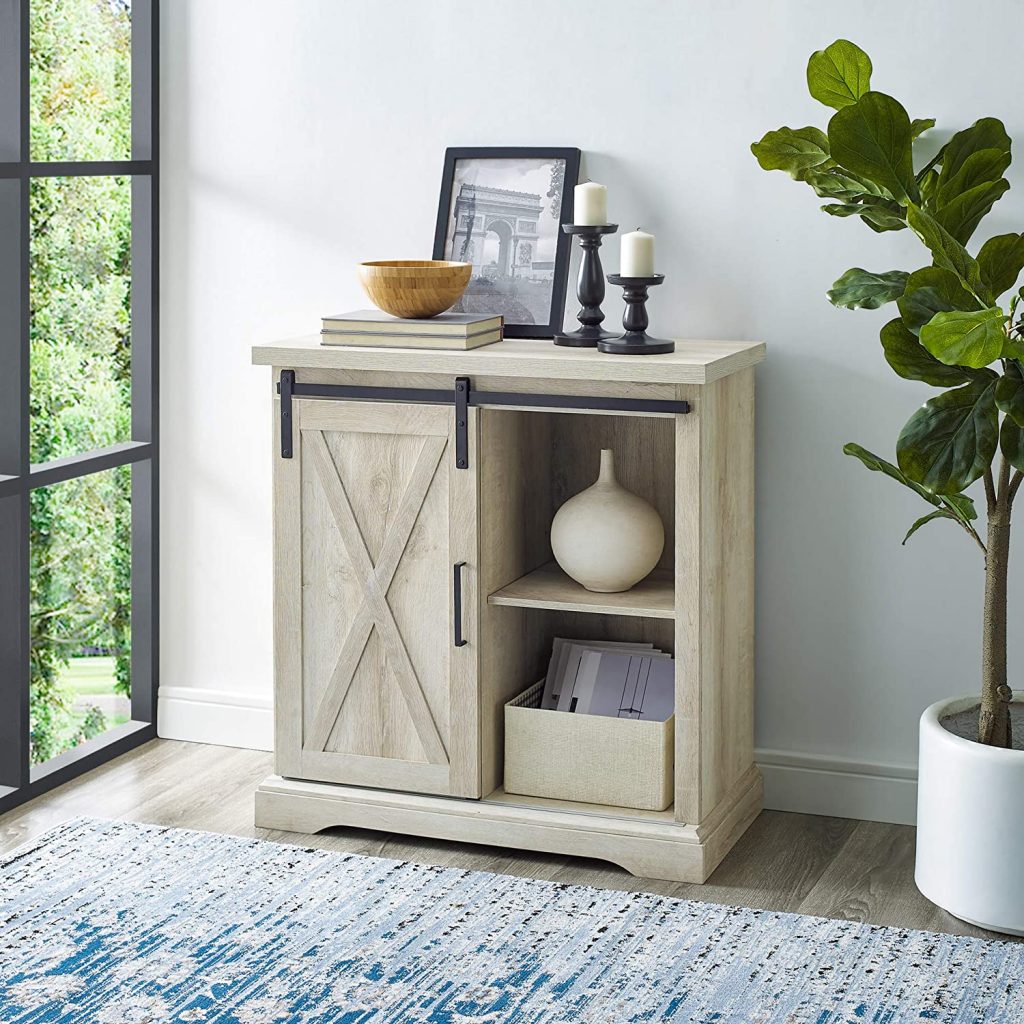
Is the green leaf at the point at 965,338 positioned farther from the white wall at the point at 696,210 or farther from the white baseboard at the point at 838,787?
the white baseboard at the point at 838,787

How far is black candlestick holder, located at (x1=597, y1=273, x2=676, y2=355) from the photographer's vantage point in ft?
9.75

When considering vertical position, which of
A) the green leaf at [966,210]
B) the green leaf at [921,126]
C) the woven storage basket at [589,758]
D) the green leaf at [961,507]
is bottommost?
the woven storage basket at [589,758]

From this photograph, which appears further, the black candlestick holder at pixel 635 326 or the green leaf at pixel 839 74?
the black candlestick holder at pixel 635 326

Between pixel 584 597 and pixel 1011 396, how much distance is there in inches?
38.7

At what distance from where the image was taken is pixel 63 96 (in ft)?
15.9

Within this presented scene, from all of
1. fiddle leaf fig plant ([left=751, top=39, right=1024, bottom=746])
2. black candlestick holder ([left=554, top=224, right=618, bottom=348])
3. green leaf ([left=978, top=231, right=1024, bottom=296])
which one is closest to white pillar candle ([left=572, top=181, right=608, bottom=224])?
black candlestick holder ([left=554, top=224, right=618, bottom=348])

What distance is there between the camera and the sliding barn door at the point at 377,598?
3.05 metres

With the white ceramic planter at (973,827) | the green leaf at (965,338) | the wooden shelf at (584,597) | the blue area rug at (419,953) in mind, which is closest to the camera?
the green leaf at (965,338)

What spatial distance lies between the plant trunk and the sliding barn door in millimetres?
997

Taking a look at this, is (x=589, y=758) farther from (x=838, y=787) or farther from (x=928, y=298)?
(x=928, y=298)

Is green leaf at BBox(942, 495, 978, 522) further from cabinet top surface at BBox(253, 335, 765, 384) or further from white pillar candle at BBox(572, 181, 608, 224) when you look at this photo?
white pillar candle at BBox(572, 181, 608, 224)

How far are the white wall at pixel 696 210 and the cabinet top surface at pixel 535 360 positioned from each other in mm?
234

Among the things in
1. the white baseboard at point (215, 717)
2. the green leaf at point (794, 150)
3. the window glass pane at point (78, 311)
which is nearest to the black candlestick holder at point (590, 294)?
the green leaf at point (794, 150)

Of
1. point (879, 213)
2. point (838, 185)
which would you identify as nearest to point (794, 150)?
point (838, 185)
